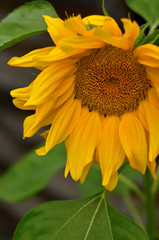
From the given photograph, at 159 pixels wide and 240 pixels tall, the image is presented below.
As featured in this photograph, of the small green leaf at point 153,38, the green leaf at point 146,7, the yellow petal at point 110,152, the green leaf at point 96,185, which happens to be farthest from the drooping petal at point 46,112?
the green leaf at point 96,185

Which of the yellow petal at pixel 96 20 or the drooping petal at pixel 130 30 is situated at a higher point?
the yellow petal at pixel 96 20

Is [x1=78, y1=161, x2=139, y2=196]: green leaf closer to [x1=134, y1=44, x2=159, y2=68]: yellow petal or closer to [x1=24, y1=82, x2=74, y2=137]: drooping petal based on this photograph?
[x1=24, y1=82, x2=74, y2=137]: drooping petal

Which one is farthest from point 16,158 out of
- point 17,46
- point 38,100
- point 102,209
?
point 38,100

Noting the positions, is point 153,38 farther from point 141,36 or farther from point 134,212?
point 134,212

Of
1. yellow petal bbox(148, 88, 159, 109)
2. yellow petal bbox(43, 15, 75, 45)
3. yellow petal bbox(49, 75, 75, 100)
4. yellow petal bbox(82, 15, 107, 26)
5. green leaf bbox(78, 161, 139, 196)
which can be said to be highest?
yellow petal bbox(43, 15, 75, 45)

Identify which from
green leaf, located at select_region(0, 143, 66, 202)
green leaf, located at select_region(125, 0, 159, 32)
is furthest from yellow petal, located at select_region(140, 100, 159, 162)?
green leaf, located at select_region(0, 143, 66, 202)

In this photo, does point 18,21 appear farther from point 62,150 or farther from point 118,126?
point 62,150

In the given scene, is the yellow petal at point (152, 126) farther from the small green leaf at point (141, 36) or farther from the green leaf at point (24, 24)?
the green leaf at point (24, 24)
